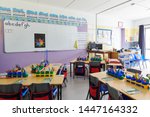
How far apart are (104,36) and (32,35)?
4.14 metres

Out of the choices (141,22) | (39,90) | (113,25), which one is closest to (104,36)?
(113,25)

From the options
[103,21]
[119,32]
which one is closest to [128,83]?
[103,21]

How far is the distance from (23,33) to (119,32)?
5805 millimetres

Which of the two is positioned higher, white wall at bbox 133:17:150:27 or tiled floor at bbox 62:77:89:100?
white wall at bbox 133:17:150:27

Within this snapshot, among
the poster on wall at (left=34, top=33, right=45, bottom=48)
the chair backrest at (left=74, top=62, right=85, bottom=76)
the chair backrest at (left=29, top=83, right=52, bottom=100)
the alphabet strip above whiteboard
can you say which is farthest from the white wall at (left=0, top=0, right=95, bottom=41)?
the chair backrest at (left=29, top=83, right=52, bottom=100)

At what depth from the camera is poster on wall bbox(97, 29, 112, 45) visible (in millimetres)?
7539

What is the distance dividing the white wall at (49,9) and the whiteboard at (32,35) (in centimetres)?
62

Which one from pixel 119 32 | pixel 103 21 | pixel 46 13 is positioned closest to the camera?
pixel 46 13

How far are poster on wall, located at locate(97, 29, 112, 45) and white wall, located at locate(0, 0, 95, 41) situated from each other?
0.45 meters

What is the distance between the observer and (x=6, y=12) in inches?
195

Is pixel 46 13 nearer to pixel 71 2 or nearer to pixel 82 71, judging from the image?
pixel 71 2

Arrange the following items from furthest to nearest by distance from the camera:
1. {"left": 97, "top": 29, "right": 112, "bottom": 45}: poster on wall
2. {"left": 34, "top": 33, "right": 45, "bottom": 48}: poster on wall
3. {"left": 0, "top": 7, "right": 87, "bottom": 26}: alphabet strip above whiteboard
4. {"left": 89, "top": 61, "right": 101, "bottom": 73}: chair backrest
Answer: {"left": 97, "top": 29, "right": 112, "bottom": 45}: poster on wall < {"left": 34, "top": 33, "right": 45, "bottom": 48}: poster on wall < {"left": 0, "top": 7, "right": 87, "bottom": 26}: alphabet strip above whiteboard < {"left": 89, "top": 61, "right": 101, "bottom": 73}: chair backrest

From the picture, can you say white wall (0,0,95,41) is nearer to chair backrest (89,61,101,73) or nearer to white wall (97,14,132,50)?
white wall (97,14,132,50)

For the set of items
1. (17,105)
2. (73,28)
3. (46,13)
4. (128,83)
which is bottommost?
(17,105)
